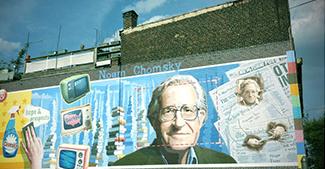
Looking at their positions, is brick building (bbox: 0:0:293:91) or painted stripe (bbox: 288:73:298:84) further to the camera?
brick building (bbox: 0:0:293:91)

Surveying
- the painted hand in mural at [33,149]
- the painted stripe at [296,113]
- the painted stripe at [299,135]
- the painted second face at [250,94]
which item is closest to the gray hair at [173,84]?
the painted second face at [250,94]

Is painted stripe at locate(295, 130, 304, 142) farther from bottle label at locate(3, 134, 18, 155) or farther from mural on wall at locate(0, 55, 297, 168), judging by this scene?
bottle label at locate(3, 134, 18, 155)

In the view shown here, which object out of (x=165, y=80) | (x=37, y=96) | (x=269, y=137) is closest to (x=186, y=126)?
(x=165, y=80)

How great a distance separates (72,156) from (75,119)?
1.99m

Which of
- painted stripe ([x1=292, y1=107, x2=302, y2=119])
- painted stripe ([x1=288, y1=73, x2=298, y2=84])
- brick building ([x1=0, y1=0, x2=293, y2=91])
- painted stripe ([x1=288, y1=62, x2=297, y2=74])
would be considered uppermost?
brick building ([x1=0, y1=0, x2=293, y2=91])

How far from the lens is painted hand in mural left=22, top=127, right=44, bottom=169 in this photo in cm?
1828

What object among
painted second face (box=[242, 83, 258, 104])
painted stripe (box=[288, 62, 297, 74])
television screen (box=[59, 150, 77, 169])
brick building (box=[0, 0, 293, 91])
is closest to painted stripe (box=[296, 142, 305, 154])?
painted second face (box=[242, 83, 258, 104])

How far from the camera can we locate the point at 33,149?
18609mm

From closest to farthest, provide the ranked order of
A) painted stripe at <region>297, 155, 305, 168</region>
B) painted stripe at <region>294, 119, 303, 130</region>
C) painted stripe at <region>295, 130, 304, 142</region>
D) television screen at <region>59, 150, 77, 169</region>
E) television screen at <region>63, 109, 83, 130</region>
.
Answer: painted stripe at <region>297, 155, 305, 168</region> → painted stripe at <region>295, 130, 304, 142</region> → painted stripe at <region>294, 119, 303, 130</region> → television screen at <region>59, 150, 77, 169</region> → television screen at <region>63, 109, 83, 130</region>

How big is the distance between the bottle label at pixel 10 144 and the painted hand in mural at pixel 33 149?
2.47ft

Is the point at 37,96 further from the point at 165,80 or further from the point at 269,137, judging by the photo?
the point at 269,137

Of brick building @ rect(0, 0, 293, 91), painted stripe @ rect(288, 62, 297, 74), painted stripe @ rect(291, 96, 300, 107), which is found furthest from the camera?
brick building @ rect(0, 0, 293, 91)

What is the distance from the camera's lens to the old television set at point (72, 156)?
56.0ft

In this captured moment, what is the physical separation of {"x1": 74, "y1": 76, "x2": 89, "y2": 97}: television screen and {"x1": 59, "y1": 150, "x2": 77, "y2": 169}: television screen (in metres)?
3.20
